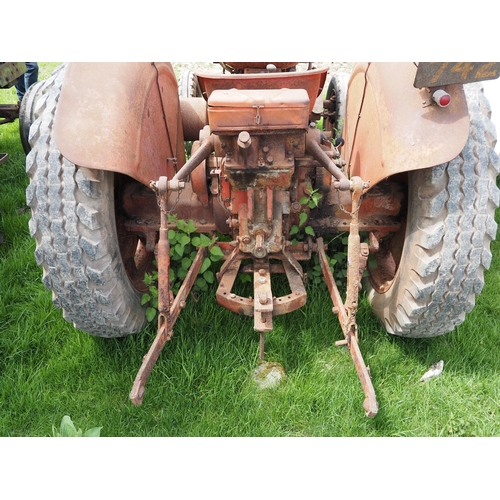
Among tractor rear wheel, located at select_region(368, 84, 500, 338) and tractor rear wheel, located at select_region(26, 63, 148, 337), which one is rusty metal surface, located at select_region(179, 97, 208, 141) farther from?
tractor rear wheel, located at select_region(368, 84, 500, 338)

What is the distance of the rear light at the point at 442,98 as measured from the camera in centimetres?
199

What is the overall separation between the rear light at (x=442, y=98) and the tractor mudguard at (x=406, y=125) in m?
0.06

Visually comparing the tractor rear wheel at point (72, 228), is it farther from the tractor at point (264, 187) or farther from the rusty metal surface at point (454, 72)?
the rusty metal surface at point (454, 72)

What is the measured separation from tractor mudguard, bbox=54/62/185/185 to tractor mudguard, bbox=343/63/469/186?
1.08 metres

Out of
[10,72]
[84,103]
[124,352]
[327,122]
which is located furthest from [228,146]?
[10,72]

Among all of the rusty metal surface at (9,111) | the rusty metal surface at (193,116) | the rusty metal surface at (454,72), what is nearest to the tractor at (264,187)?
the rusty metal surface at (454,72)

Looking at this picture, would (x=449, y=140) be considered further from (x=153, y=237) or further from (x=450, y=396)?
(x=153, y=237)

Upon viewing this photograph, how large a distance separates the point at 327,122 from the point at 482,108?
7.24ft

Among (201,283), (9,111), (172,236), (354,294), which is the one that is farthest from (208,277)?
(9,111)

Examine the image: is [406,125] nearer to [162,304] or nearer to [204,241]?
[204,241]

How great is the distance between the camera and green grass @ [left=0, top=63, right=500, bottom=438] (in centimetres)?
246

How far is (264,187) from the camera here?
2.24m

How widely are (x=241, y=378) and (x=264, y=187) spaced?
3.54ft

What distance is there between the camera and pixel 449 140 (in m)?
2.05
